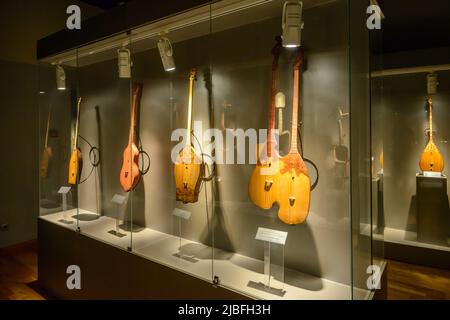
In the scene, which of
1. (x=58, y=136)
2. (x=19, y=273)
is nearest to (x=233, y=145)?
(x=58, y=136)

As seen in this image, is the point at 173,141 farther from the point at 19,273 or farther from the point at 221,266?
the point at 19,273

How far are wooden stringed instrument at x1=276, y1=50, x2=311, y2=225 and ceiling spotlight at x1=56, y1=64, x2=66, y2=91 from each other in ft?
6.66

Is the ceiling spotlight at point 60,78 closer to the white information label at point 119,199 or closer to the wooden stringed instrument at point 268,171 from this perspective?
the white information label at point 119,199

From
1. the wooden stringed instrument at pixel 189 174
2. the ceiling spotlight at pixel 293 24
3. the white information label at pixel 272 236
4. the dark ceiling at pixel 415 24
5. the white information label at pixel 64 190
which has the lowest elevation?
the white information label at pixel 272 236

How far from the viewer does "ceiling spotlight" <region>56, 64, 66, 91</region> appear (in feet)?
8.57

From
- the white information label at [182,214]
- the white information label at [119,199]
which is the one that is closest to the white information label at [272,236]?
the white information label at [182,214]

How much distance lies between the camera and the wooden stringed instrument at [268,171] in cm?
150

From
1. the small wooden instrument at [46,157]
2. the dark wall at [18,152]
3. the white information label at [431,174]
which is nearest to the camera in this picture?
the small wooden instrument at [46,157]

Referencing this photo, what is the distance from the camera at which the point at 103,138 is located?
2525mm

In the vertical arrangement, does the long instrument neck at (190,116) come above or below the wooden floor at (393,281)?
above
